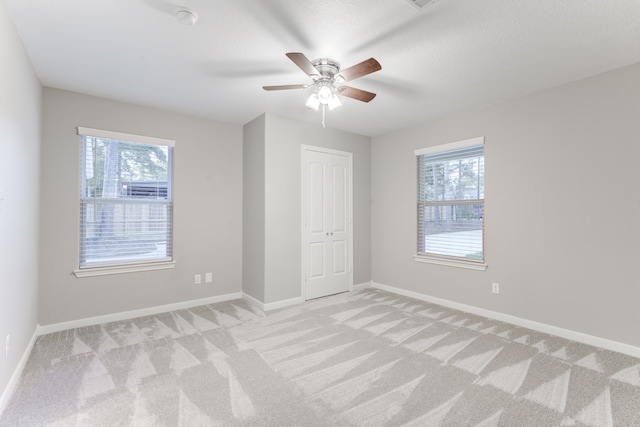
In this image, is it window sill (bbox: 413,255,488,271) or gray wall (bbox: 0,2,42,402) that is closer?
gray wall (bbox: 0,2,42,402)

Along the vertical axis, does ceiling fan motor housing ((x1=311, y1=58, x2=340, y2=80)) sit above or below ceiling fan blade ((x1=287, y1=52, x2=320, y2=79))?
above

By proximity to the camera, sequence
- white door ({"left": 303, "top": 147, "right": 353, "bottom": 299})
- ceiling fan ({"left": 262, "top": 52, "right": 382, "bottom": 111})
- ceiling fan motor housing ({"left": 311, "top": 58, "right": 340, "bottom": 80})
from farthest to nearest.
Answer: white door ({"left": 303, "top": 147, "right": 353, "bottom": 299}), ceiling fan motor housing ({"left": 311, "top": 58, "right": 340, "bottom": 80}), ceiling fan ({"left": 262, "top": 52, "right": 382, "bottom": 111})

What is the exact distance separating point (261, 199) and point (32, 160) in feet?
7.45

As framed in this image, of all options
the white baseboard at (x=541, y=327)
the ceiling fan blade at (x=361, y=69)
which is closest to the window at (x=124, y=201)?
the ceiling fan blade at (x=361, y=69)

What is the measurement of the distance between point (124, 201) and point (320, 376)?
3034 mm

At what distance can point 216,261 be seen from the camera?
14.3 feet

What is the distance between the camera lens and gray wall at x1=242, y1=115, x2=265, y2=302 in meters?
4.10

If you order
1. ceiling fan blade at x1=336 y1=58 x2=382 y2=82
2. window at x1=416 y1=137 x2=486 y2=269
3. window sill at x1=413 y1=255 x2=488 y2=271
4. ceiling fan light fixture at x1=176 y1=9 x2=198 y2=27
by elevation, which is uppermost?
ceiling fan light fixture at x1=176 y1=9 x2=198 y2=27

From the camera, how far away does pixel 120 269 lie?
143 inches

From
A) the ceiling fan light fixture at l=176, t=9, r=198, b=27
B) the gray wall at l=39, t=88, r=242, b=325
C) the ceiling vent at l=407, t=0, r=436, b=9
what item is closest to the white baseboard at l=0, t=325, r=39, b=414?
the gray wall at l=39, t=88, r=242, b=325

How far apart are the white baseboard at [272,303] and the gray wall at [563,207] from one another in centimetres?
192

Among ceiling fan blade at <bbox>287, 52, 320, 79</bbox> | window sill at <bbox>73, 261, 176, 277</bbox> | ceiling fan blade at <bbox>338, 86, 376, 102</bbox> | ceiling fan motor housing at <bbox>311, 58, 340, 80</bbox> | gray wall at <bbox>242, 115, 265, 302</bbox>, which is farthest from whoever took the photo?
gray wall at <bbox>242, 115, 265, 302</bbox>

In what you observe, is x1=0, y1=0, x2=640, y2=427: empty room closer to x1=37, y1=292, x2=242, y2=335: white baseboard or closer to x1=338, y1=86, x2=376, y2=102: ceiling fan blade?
x1=37, y1=292, x2=242, y2=335: white baseboard

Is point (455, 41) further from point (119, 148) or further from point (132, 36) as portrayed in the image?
point (119, 148)
